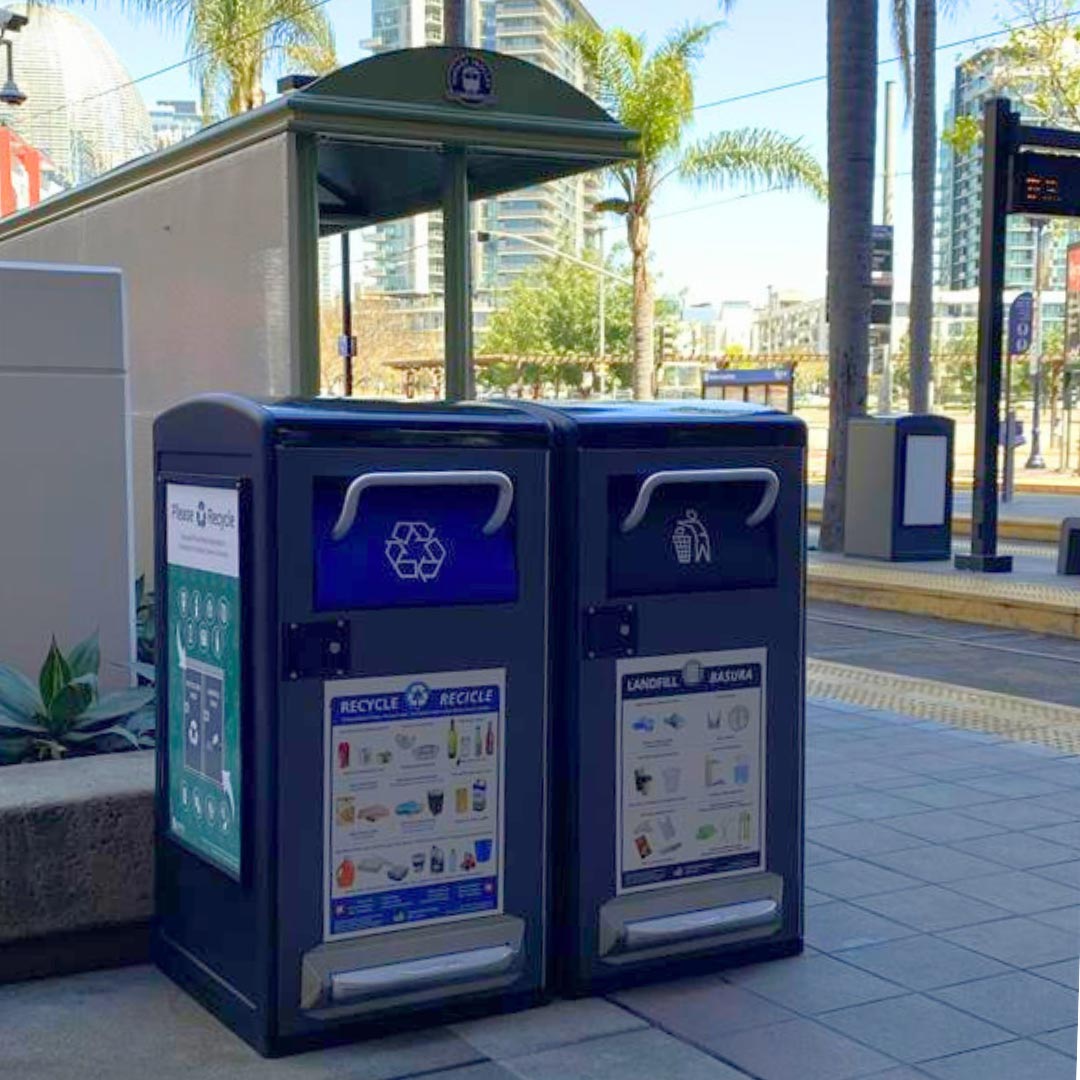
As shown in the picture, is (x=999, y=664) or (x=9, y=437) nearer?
(x=9, y=437)

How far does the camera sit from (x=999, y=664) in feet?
33.7

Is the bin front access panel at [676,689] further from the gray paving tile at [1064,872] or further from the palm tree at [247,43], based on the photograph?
the palm tree at [247,43]

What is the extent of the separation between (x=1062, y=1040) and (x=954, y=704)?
4535 millimetres

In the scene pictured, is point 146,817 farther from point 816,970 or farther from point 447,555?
point 816,970

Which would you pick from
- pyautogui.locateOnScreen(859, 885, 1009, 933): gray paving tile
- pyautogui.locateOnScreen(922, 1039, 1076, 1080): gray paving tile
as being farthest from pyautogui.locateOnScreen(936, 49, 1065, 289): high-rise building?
pyautogui.locateOnScreen(922, 1039, 1076, 1080): gray paving tile

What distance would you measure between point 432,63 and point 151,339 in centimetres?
236

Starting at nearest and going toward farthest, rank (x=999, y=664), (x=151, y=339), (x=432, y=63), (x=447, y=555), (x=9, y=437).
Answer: (x=447, y=555), (x=9, y=437), (x=432, y=63), (x=151, y=339), (x=999, y=664)

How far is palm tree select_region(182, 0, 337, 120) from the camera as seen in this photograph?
89.7 feet

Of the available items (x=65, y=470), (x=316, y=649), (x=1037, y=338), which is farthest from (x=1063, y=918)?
(x=1037, y=338)

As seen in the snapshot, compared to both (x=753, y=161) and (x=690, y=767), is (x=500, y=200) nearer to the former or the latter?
(x=753, y=161)

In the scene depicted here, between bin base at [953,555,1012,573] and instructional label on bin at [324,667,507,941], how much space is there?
1061 cm

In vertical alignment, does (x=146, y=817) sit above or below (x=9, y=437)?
below

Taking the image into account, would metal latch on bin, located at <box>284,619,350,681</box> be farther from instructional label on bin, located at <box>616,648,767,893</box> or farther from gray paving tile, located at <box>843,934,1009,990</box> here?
gray paving tile, located at <box>843,934,1009,990</box>

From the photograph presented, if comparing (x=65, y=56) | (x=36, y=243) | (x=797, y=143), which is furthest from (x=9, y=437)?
(x=65, y=56)
